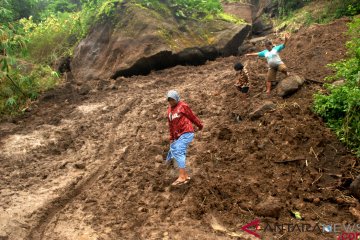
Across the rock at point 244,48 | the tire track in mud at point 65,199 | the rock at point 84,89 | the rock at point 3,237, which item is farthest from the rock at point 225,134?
the rock at point 244,48

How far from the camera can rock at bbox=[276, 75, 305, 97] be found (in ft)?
23.1

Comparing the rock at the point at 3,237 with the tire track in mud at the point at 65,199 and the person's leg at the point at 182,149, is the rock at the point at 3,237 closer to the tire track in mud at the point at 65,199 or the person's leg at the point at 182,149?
the tire track in mud at the point at 65,199

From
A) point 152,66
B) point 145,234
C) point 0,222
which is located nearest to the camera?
point 145,234

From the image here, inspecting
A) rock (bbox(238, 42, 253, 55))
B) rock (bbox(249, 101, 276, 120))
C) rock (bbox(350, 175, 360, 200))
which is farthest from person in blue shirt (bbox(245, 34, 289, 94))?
rock (bbox(238, 42, 253, 55))

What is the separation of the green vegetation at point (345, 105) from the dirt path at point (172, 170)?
18cm

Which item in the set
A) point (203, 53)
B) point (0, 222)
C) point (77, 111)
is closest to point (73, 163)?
point (0, 222)

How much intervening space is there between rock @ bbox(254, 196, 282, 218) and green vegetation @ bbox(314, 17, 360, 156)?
1.61 metres

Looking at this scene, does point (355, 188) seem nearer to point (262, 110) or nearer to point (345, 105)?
point (345, 105)

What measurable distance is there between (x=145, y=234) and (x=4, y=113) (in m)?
6.98

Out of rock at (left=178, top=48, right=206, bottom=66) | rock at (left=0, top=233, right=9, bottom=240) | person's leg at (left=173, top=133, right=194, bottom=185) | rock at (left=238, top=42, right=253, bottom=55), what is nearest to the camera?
rock at (left=0, top=233, right=9, bottom=240)

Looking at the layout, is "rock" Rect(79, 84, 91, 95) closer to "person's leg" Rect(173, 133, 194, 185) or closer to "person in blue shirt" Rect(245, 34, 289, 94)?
"person in blue shirt" Rect(245, 34, 289, 94)

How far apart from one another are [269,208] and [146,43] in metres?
8.16

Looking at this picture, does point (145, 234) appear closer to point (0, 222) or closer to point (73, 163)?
point (0, 222)

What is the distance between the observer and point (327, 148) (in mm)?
5727
